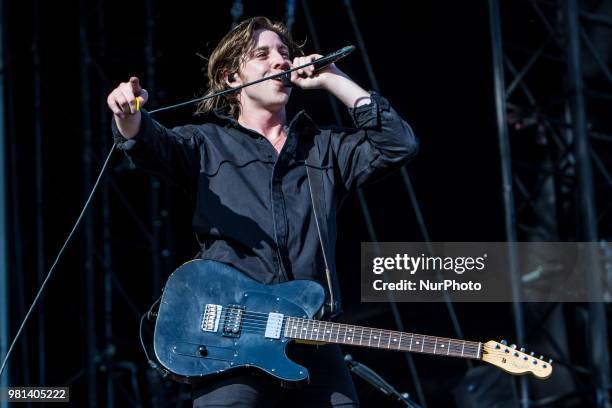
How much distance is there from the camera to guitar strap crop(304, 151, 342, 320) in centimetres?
285

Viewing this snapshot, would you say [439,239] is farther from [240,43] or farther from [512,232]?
[240,43]

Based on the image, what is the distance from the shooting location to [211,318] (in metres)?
2.77

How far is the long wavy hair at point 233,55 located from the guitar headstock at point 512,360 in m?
1.25

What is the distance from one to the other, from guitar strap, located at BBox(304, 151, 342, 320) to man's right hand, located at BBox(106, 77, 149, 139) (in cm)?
58

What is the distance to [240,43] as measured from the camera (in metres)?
3.44

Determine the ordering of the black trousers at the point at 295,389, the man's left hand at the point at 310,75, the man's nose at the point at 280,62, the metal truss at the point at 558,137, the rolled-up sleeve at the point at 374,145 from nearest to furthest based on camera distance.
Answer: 1. the black trousers at the point at 295,389
2. the rolled-up sleeve at the point at 374,145
3. the man's left hand at the point at 310,75
4. the man's nose at the point at 280,62
5. the metal truss at the point at 558,137

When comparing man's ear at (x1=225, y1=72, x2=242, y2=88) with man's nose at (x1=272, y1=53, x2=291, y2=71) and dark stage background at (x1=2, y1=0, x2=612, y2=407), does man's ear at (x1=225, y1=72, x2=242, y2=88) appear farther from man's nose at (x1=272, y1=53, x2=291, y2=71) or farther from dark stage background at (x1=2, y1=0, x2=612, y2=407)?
dark stage background at (x1=2, y1=0, x2=612, y2=407)

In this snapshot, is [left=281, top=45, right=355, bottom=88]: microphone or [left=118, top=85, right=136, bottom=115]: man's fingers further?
[left=281, top=45, right=355, bottom=88]: microphone

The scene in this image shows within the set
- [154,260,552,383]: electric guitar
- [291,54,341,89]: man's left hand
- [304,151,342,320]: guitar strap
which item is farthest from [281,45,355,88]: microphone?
[154,260,552,383]: electric guitar

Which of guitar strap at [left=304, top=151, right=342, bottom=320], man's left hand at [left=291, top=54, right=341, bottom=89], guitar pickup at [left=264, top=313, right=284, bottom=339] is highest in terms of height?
man's left hand at [left=291, top=54, right=341, bottom=89]

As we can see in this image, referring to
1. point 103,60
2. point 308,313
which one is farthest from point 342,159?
point 103,60

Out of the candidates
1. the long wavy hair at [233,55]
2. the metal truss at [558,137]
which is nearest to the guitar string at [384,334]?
the long wavy hair at [233,55]

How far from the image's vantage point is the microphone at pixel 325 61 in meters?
3.01

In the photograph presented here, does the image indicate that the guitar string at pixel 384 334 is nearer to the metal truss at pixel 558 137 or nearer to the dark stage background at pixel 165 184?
the metal truss at pixel 558 137
